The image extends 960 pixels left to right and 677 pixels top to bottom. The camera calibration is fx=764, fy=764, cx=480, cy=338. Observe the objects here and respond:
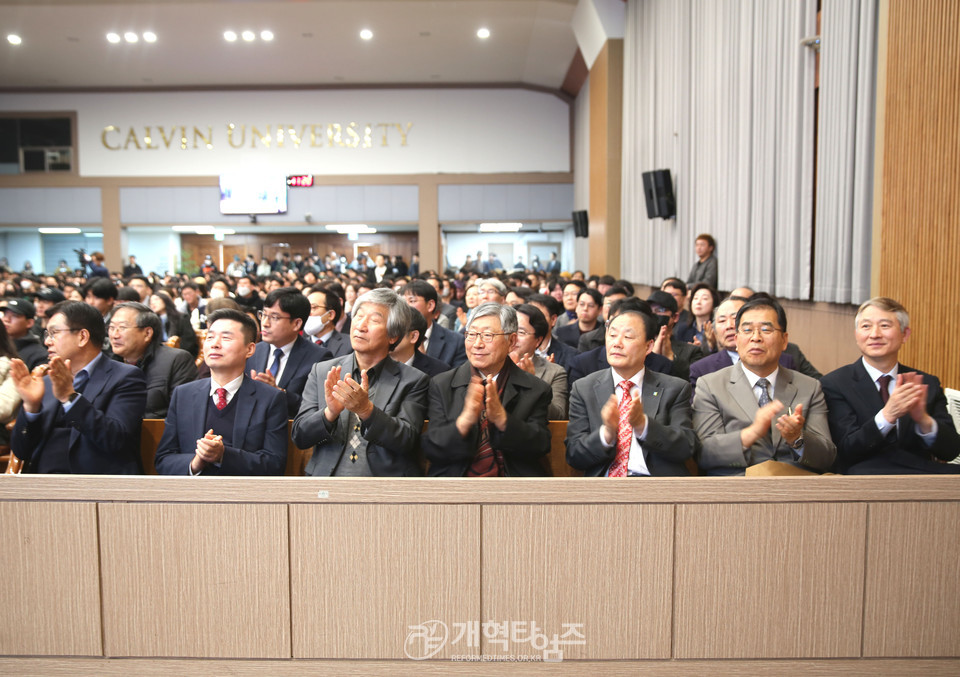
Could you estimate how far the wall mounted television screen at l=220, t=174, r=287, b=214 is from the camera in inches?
713

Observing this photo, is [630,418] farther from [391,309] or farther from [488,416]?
[391,309]

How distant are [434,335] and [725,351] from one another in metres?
1.80

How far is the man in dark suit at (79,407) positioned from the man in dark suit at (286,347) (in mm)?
837

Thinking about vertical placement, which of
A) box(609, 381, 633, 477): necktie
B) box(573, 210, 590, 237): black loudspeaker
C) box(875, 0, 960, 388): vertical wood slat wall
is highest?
box(573, 210, 590, 237): black loudspeaker

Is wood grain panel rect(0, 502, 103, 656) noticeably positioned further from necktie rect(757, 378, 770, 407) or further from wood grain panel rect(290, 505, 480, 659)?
necktie rect(757, 378, 770, 407)

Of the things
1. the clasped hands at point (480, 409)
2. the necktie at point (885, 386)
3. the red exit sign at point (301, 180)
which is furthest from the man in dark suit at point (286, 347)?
the red exit sign at point (301, 180)

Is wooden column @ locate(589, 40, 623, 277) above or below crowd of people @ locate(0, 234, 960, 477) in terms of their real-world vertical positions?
above

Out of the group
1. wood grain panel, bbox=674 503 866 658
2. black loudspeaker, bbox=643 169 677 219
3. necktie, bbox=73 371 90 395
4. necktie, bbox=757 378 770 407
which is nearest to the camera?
wood grain panel, bbox=674 503 866 658

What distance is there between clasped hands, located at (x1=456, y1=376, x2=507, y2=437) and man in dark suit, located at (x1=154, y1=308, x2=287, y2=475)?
740 mm

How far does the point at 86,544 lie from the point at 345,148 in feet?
55.9

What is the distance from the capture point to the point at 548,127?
1809 cm

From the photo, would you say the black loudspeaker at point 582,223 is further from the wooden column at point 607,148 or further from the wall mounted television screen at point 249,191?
the wall mounted television screen at point 249,191

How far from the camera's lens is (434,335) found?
4.75 m

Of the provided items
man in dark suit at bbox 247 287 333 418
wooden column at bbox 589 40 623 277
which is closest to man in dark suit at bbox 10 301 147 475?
man in dark suit at bbox 247 287 333 418
